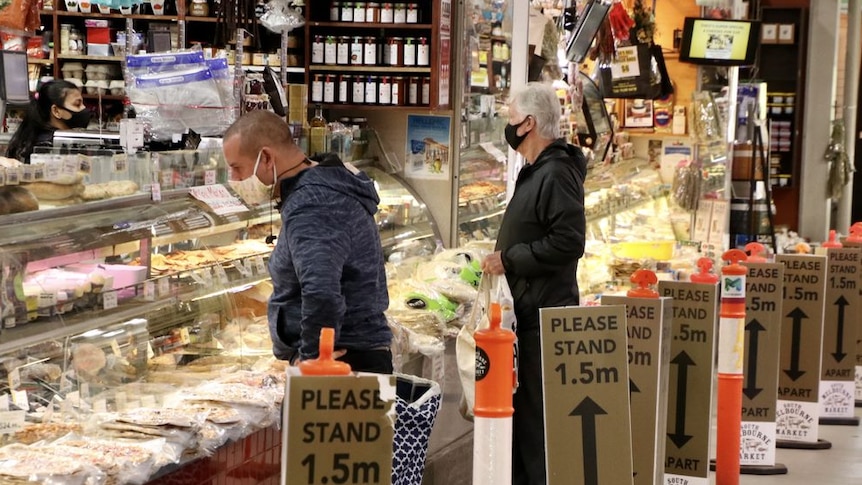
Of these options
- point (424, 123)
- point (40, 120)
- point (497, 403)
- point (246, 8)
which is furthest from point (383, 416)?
point (40, 120)

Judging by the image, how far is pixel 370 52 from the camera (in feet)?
21.9

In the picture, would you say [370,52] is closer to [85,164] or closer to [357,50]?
[357,50]

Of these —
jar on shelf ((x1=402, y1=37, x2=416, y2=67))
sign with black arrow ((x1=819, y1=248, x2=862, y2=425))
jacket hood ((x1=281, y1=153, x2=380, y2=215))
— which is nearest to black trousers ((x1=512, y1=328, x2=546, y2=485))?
jacket hood ((x1=281, y1=153, x2=380, y2=215))

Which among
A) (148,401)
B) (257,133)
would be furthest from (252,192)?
(257,133)

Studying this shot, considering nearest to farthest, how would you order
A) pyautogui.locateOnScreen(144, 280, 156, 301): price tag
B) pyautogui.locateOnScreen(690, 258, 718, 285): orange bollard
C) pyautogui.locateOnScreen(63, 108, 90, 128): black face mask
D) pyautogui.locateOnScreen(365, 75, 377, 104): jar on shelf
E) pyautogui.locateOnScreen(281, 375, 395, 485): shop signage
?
1. pyautogui.locateOnScreen(281, 375, 395, 485): shop signage
2. pyautogui.locateOnScreen(144, 280, 156, 301): price tag
3. pyautogui.locateOnScreen(690, 258, 718, 285): orange bollard
4. pyautogui.locateOnScreen(365, 75, 377, 104): jar on shelf
5. pyautogui.locateOnScreen(63, 108, 90, 128): black face mask

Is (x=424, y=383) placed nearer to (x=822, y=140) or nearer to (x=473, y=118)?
(x=473, y=118)

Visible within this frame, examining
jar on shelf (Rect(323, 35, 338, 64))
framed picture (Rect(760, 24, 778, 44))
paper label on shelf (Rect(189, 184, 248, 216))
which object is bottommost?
paper label on shelf (Rect(189, 184, 248, 216))

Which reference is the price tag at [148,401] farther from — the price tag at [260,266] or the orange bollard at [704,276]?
the orange bollard at [704,276]

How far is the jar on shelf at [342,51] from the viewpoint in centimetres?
672

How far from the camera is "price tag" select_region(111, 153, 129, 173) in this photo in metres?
4.57

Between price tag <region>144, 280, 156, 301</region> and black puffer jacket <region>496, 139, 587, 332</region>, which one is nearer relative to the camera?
price tag <region>144, 280, 156, 301</region>

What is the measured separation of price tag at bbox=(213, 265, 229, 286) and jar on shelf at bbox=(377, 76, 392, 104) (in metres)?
2.00

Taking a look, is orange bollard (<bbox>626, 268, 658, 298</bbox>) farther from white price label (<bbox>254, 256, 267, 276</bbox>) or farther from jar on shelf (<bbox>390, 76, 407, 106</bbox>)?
jar on shelf (<bbox>390, 76, 407, 106</bbox>)

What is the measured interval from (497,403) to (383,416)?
2.71 feet
